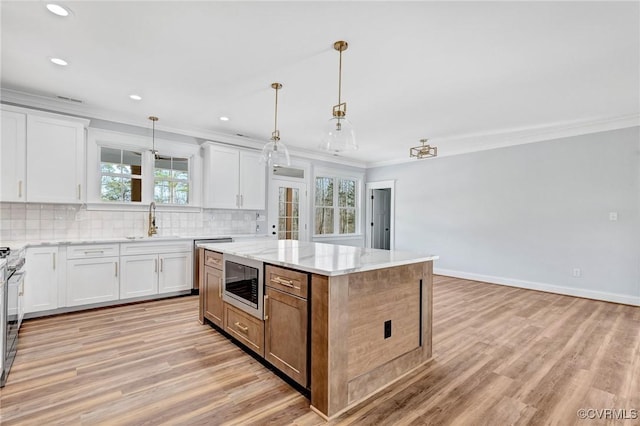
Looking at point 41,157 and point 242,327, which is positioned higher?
point 41,157

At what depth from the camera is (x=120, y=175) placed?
4.42 metres

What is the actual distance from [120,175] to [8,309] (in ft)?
8.29

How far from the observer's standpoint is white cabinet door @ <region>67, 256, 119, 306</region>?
3627 mm

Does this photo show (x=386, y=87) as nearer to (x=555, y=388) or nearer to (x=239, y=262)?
(x=239, y=262)

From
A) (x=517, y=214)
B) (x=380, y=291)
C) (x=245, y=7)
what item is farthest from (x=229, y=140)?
(x=517, y=214)

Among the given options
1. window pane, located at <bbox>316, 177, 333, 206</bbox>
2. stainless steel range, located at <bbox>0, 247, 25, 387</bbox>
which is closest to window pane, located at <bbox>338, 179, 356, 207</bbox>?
window pane, located at <bbox>316, 177, 333, 206</bbox>

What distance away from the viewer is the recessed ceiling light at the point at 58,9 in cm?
207

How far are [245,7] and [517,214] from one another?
5.20 m

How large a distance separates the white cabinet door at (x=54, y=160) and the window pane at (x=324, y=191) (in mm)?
4270

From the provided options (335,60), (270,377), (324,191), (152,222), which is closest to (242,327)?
(270,377)

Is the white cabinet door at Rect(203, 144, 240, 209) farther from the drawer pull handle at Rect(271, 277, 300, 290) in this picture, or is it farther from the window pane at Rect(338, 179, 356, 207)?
the drawer pull handle at Rect(271, 277, 300, 290)

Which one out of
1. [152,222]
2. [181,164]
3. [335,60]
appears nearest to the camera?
[335,60]

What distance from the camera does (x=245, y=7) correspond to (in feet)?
6.80

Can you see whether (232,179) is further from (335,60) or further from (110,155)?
(335,60)
